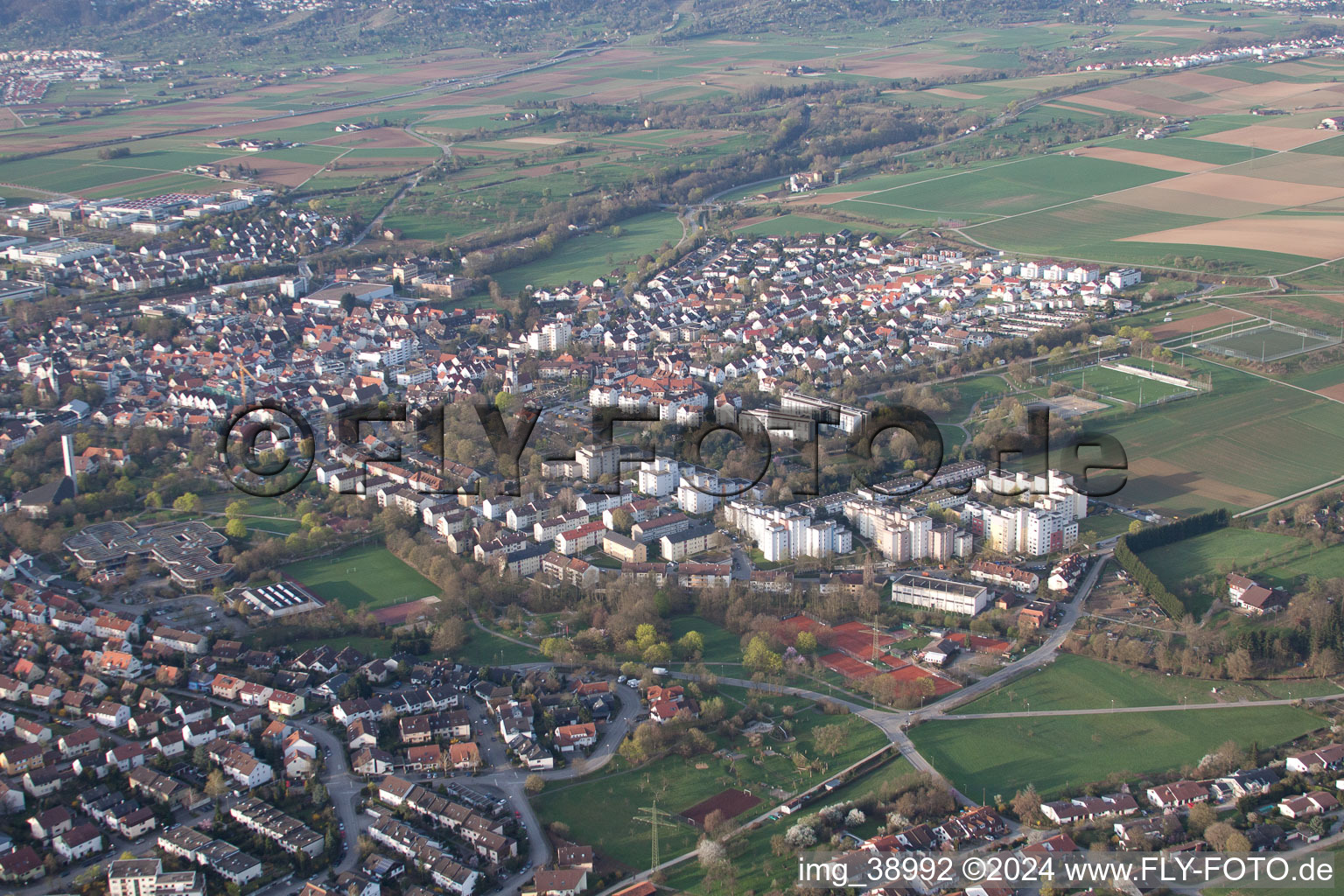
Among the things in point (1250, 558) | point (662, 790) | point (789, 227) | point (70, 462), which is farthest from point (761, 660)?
point (789, 227)

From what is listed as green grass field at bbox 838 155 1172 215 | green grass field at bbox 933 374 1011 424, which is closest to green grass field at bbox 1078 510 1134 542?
green grass field at bbox 933 374 1011 424

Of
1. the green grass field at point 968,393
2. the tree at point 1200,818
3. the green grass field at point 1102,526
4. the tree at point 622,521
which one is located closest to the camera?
the tree at point 1200,818

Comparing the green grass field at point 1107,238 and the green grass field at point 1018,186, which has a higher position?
the green grass field at point 1018,186

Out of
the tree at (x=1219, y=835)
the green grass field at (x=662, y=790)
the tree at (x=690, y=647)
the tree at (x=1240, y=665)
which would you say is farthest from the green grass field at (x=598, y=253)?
the tree at (x=1219, y=835)

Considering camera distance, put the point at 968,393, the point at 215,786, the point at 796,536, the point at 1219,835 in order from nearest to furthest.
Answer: the point at 1219,835, the point at 215,786, the point at 796,536, the point at 968,393

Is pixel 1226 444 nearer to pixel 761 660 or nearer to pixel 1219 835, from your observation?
pixel 761 660

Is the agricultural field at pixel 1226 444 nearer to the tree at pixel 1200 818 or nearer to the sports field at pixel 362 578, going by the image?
the tree at pixel 1200 818
